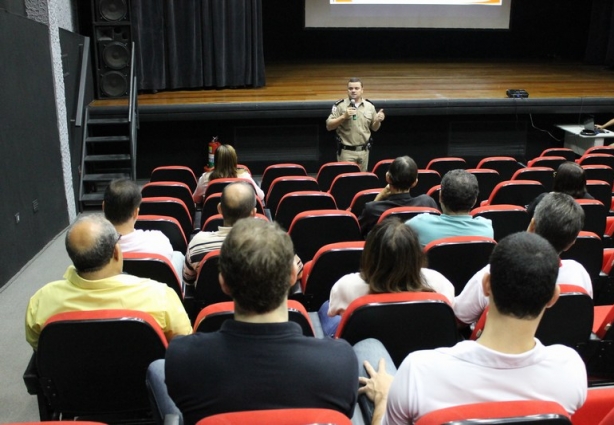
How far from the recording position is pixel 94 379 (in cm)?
203

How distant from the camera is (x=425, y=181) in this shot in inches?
198

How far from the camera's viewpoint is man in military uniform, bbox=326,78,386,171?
6332 mm

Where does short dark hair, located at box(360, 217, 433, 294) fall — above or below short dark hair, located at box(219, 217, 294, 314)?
below

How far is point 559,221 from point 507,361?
1.15m

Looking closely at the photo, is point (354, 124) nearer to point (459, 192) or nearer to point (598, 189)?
point (598, 189)

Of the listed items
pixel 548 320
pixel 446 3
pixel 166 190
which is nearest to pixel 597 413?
pixel 548 320

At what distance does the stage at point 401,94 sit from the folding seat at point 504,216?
415cm

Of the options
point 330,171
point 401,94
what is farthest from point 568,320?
point 401,94

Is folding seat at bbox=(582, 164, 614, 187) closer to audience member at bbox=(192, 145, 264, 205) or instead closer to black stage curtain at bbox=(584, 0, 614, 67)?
audience member at bbox=(192, 145, 264, 205)

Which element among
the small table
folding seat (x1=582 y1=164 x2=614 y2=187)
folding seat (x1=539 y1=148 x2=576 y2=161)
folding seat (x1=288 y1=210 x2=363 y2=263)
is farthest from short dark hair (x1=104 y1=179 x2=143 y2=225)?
the small table

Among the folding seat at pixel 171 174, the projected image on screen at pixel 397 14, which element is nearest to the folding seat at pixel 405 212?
the folding seat at pixel 171 174

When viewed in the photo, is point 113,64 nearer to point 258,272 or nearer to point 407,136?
point 407,136

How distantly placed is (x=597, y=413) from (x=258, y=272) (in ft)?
3.16

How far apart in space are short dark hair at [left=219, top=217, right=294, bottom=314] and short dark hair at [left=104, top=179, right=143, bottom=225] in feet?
4.93
